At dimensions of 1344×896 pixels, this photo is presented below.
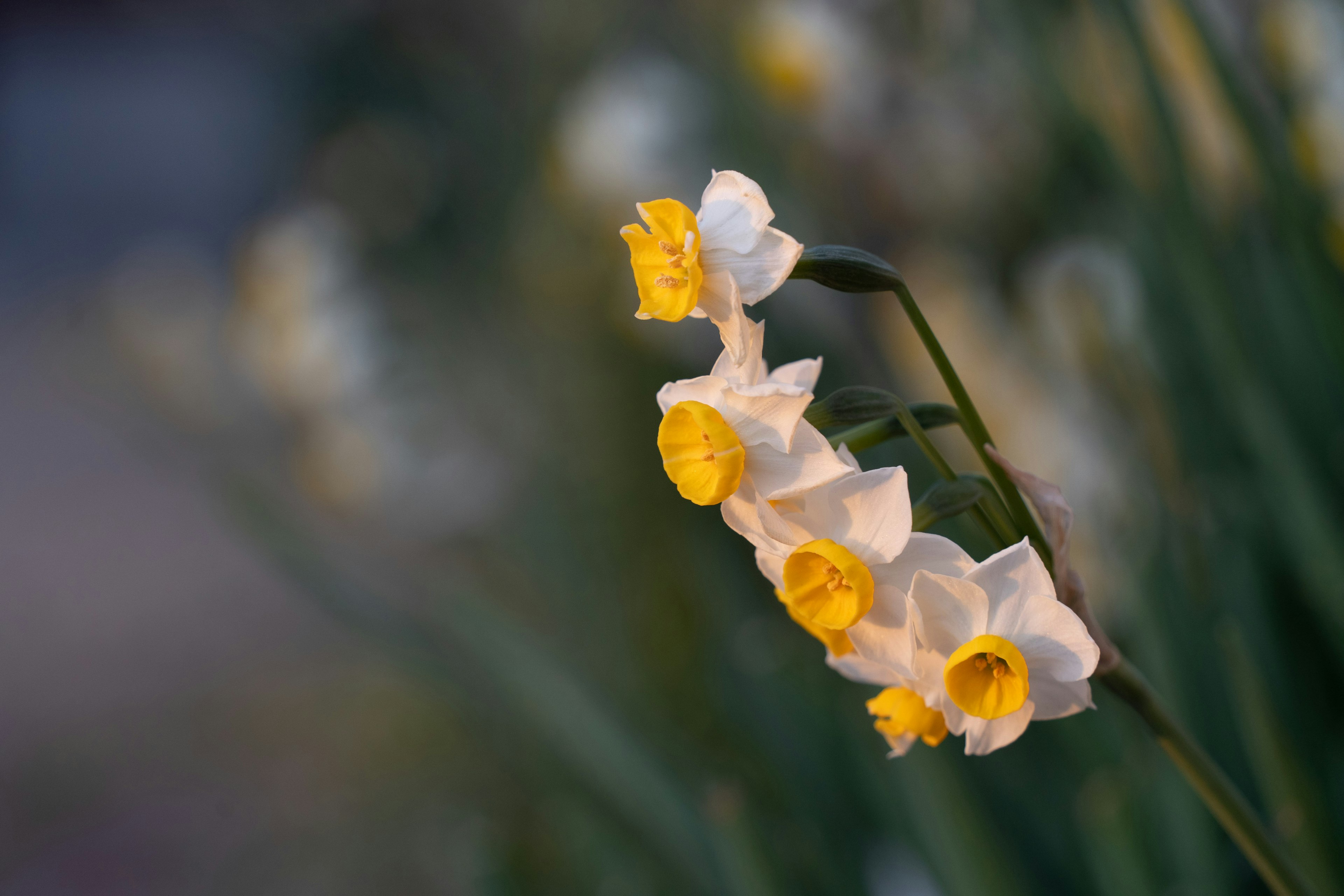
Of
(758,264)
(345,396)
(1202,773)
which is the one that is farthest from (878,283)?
(345,396)

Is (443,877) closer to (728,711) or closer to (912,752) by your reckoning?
(728,711)

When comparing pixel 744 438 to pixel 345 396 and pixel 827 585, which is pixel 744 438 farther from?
pixel 345 396

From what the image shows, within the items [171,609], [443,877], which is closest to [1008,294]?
[443,877]

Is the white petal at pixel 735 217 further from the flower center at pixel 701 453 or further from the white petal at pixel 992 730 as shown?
the white petal at pixel 992 730

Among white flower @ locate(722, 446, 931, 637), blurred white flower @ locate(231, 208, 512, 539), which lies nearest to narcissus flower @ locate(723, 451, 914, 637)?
white flower @ locate(722, 446, 931, 637)

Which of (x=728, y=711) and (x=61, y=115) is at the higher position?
(x=61, y=115)

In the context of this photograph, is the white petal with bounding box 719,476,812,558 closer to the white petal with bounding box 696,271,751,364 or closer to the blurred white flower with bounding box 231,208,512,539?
the white petal with bounding box 696,271,751,364

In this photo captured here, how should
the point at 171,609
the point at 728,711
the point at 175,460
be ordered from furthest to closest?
the point at 171,609, the point at 175,460, the point at 728,711
